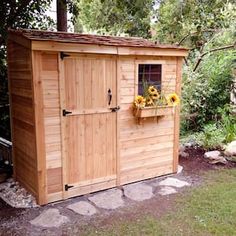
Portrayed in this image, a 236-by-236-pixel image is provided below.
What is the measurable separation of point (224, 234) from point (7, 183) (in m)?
2.80

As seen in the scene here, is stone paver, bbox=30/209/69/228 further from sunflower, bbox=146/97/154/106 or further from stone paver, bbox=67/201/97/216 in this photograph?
sunflower, bbox=146/97/154/106

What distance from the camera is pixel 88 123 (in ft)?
12.3

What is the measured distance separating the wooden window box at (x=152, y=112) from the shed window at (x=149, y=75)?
0.88 ft

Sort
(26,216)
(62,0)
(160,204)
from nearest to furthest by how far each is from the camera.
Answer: (26,216)
(160,204)
(62,0)

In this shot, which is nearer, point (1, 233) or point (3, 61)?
point (1, 233)

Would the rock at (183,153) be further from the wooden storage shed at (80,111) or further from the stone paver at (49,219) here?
the stone paver at (49,219)

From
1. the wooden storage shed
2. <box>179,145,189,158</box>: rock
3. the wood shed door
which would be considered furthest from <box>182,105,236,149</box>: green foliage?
the wood shed door

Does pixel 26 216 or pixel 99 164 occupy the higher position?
pixel 99 164

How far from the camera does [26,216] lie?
3.29 meters

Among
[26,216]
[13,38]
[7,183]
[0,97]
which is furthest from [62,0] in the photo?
[26,216]

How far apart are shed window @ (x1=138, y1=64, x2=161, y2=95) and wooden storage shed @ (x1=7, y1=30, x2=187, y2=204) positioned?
0.5 inches

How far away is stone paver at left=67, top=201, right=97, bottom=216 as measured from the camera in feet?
11.1

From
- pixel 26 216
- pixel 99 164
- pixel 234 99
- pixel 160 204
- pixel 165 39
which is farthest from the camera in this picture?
pixel 165 39

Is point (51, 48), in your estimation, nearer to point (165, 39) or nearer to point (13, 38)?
point (13, 38)
